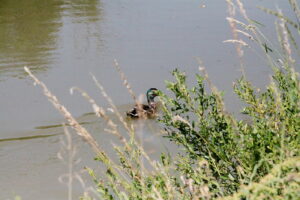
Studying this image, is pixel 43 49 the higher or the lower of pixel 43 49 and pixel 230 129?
the lower

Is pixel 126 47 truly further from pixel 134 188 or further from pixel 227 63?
pixel 134 188

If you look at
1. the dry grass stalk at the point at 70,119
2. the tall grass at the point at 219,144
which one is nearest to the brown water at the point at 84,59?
the tall grass at the point at 219,144

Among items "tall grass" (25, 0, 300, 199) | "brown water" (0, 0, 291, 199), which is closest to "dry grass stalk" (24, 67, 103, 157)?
"tall grass" (25, 0, 300, 199)

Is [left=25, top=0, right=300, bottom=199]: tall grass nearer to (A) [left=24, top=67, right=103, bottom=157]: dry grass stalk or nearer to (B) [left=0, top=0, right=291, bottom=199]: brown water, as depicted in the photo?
(A) [left=24, top=67, right=103, bottom=157]: dry grass stalk

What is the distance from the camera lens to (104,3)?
1476 cm

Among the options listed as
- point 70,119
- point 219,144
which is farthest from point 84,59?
point 70,119

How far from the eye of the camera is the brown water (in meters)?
6.48

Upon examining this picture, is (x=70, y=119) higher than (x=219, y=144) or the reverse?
higher

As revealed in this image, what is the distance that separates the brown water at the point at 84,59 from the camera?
255 inches

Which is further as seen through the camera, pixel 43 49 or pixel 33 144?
pixel 43 49

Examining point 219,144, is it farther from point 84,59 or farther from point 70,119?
point 84,59

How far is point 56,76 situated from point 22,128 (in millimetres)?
1997

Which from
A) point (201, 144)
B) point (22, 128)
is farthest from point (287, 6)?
point (201, 144)

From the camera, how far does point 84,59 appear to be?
10.1 meters
